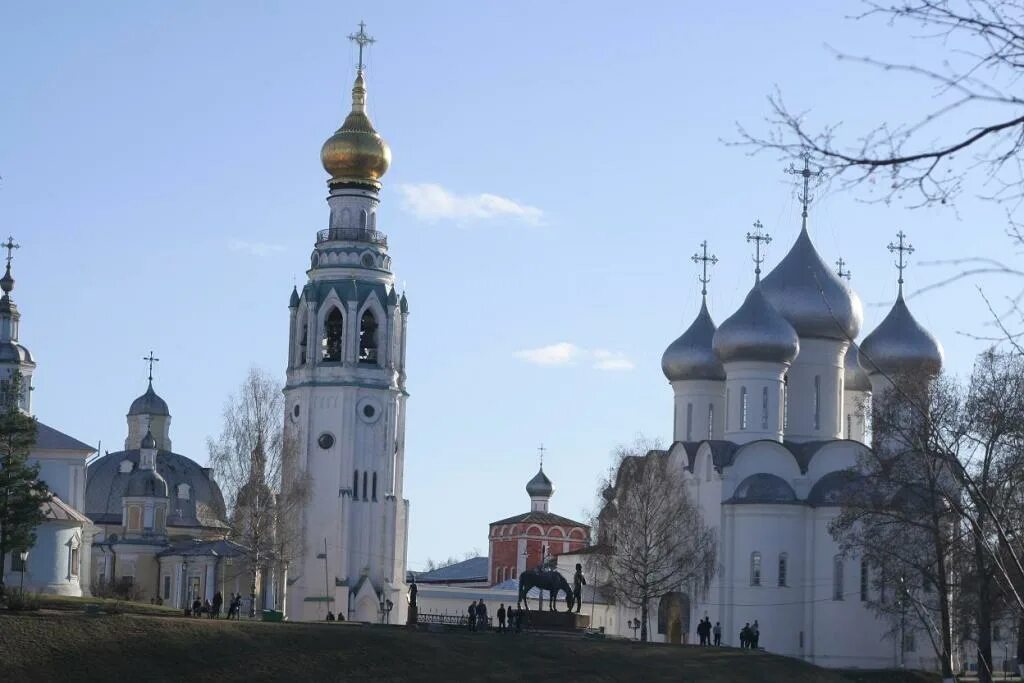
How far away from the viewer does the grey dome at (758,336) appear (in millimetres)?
57844

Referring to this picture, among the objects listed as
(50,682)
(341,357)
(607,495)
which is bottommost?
(50,682)

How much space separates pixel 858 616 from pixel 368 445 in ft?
68.8

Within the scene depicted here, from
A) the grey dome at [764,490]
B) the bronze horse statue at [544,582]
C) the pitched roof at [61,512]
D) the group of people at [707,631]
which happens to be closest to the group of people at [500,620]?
the bronze horse statue at [544,582]

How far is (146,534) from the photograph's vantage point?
71.8 m

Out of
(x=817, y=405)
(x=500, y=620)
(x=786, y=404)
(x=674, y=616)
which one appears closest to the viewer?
(x=500, y=620)

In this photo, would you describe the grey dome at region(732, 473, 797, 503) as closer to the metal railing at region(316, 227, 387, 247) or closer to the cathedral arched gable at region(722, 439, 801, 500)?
the cathedral arched gable at region(722, 439, 801, 500)

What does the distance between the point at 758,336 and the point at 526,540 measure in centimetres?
4117

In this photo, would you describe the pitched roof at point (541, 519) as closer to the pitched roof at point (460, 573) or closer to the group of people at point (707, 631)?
the pitched roof at point (460, 573)

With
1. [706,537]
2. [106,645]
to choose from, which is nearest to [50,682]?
[106,645]

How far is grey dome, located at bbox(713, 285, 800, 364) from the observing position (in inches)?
2277

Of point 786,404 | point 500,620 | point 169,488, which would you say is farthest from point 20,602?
point 169,488

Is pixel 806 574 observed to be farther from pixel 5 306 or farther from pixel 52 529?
pixel 5 306

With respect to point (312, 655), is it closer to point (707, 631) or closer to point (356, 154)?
point (707, 631)

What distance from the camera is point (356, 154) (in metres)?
70.3
